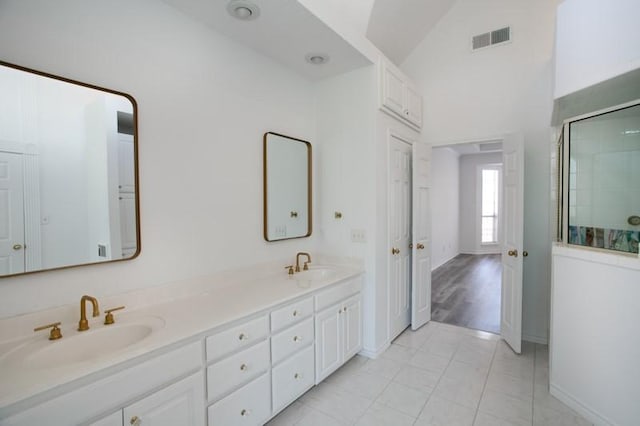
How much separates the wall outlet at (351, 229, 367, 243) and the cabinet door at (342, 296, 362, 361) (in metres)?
0.51

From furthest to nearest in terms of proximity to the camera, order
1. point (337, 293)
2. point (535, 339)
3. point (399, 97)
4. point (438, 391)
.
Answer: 1. point (535, 339)
2. point (399, 97)
3. point (337, 293)
4. point (438, 391)

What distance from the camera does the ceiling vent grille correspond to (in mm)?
3273

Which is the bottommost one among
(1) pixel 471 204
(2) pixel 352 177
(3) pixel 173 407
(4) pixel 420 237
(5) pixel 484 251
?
(5) pixel 484 251

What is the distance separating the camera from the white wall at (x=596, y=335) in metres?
1.78

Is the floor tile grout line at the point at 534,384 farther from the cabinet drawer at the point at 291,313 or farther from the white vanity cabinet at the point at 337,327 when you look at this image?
the cabinet drawer at the point at 291,313

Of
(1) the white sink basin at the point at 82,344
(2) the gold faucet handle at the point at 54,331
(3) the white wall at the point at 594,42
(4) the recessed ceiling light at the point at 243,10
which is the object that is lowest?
(1) the white sink basin at the point at 82,344

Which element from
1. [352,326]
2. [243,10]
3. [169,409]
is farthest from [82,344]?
[243,10]

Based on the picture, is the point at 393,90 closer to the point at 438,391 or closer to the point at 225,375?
the point at 438,391

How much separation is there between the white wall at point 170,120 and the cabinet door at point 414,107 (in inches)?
54.8

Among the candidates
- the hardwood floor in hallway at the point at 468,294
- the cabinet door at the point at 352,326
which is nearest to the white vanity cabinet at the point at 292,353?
the cabinet door at the point at 352,326

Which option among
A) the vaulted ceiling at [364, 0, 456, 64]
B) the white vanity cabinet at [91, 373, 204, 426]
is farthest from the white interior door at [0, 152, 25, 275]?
the vaulted ceiling at [364, 0, 456, 64]

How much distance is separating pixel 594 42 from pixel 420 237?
208cm

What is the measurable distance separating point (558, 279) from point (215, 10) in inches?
118

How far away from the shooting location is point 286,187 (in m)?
2.72
